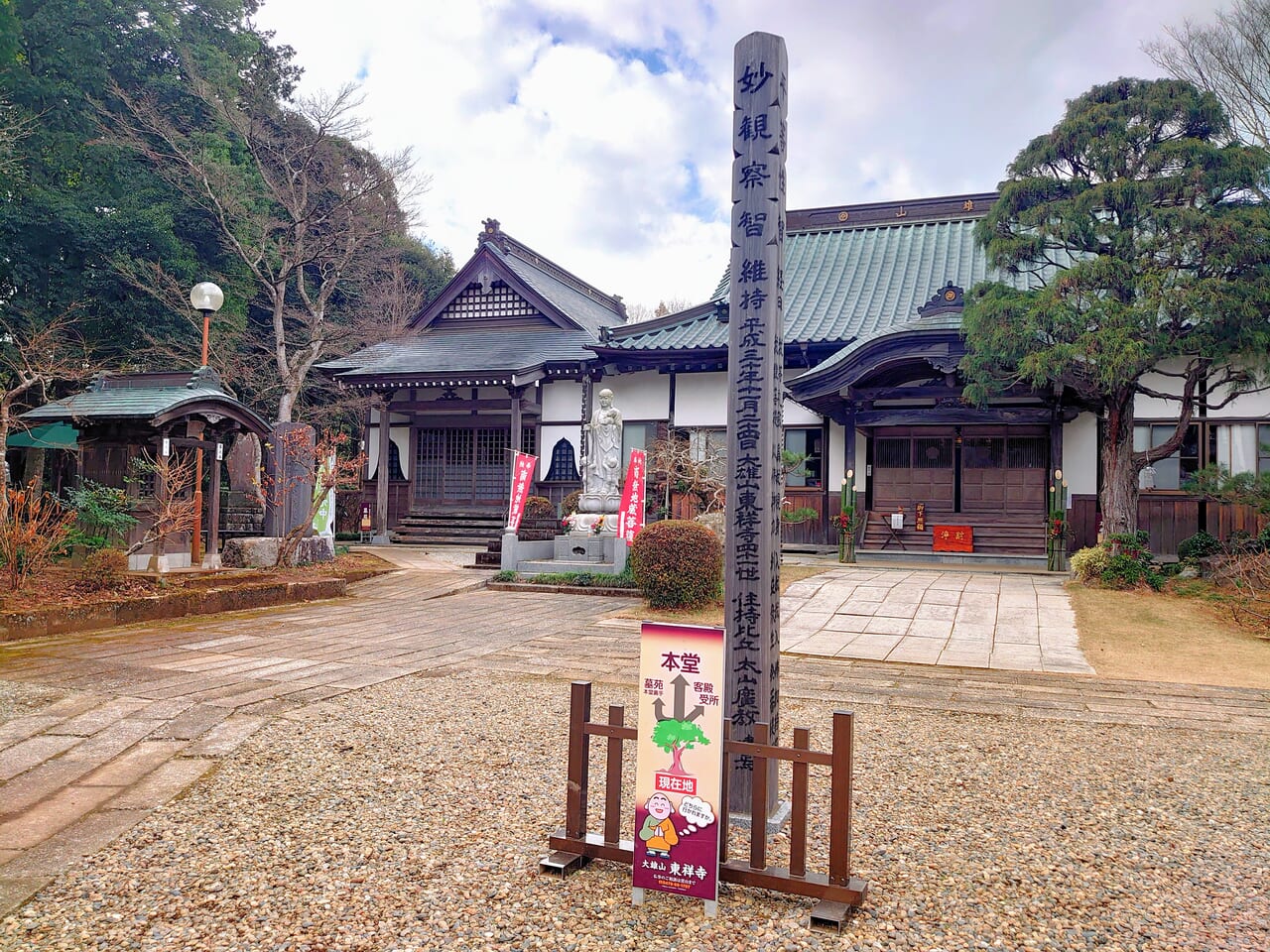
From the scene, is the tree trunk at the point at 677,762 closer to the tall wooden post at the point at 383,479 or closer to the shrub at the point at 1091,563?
the shrub at the point at 1091,563

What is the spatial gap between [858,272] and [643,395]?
5.91 metres

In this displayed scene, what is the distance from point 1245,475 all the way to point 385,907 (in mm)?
13507

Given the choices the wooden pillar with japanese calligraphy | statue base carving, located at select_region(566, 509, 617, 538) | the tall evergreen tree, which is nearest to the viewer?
the wooden pillar with japanese calligraphy

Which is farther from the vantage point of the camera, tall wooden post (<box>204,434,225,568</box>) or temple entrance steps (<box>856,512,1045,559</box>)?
temple entrance steps (<box>856,512,1045,559</box>)

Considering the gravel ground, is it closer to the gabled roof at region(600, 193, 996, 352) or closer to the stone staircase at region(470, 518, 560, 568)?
the stone staircase at region(470, 518, 560, 568)

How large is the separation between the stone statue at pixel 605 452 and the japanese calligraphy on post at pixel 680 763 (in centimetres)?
1140

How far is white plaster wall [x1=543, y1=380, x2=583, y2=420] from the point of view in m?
20.0

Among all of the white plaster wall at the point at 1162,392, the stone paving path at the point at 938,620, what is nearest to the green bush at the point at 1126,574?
the stone paving path at the point at 938,620

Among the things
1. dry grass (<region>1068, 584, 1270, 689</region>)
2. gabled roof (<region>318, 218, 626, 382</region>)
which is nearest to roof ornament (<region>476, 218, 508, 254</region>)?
gabled roof (<region>318, 218, 626, 382</region>)

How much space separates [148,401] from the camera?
36.6ft

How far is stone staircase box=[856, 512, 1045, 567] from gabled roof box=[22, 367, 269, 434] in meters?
11.3

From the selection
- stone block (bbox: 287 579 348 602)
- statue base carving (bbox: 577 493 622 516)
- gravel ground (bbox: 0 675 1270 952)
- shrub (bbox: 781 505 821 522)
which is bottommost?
gravel ground (bbox: 0 675 1270 952)

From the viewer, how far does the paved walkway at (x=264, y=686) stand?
3.86 metres

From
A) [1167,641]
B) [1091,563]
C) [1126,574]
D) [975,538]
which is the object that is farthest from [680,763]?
[975,538]
